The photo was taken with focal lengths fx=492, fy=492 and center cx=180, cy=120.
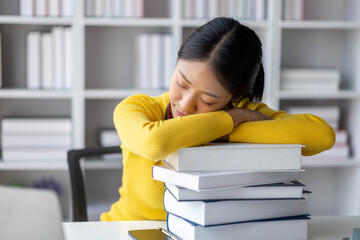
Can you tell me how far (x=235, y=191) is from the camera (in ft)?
2.79

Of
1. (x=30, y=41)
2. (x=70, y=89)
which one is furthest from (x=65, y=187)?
(x=30, y=41)

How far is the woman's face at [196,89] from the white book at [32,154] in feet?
5.48

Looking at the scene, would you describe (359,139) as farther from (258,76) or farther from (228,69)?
(228,69)

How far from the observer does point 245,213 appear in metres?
0.87

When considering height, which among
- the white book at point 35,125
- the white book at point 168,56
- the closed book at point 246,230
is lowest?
the white book at point 35,125

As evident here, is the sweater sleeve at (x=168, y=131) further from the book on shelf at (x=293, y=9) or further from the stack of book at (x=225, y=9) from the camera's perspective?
the book on shelf at (x=293, y=9)

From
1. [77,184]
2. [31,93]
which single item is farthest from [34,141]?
[77,184]

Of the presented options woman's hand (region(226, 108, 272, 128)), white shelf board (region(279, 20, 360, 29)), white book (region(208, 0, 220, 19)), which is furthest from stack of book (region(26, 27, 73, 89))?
woman's hand (region(226, 108, 272, 128))

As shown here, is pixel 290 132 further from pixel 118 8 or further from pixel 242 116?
pixel 118 8

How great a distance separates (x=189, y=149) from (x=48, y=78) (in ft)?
6.49

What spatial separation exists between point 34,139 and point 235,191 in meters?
1.97

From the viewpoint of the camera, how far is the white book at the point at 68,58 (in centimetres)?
260

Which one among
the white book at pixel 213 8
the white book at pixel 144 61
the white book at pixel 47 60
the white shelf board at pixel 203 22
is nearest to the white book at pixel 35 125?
the white book at pixel 47 60

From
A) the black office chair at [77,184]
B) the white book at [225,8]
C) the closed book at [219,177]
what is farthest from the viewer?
the white book at [225,8]
